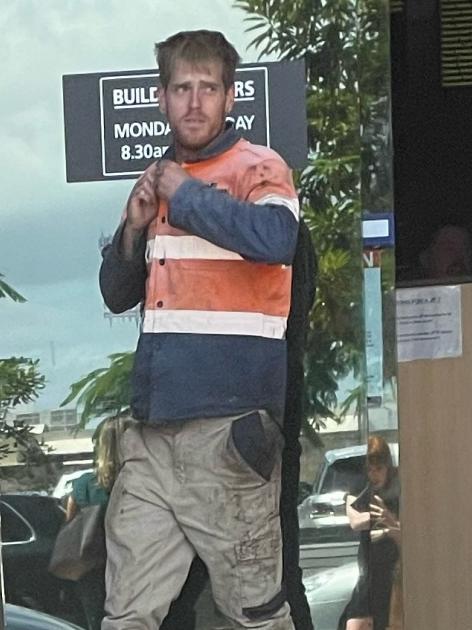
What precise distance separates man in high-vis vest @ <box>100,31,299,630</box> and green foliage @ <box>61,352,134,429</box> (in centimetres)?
3

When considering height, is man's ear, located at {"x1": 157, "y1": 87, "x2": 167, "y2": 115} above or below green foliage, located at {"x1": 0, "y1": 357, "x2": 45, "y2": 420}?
above

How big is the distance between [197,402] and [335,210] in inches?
23.2

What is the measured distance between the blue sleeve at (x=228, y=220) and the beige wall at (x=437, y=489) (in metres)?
1.03

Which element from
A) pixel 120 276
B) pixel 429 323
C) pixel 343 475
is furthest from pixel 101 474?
pixel 429 323

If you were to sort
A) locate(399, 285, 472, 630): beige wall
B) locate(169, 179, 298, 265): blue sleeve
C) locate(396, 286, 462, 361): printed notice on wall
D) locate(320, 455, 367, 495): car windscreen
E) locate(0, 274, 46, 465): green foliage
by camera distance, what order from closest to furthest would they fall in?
locate(169, 179, 298, 265): blue sleeve, locate(0, 274, 46, 465): green foliage, locate(320, 455, 367, 495): car windscreen, locate(396, 286, 462, 361): printed notice on wall, locate(399, 285, 472, 630): beige wall

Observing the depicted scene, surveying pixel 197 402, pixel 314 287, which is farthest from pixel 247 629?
pixel 314 287

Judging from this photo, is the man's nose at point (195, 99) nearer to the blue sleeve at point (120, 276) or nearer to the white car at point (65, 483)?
the blue sleeve at point (120, 276)

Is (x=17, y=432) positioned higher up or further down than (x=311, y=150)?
further down

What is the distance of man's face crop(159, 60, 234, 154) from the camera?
3.81m

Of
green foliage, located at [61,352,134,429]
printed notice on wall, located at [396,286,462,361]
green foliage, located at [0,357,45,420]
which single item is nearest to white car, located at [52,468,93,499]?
green foliage, located at [61,352,134,429]

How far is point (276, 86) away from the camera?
151 inches

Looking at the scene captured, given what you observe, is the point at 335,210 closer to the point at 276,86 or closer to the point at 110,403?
the point at 276,86

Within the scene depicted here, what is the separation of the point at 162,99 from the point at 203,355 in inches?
24.9

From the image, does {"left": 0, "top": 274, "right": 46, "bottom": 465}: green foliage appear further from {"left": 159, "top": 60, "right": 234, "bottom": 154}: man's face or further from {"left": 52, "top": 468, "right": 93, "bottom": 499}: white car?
{"left": 159, "top": 60, "right": 234, "bottom": 154}: man's face
